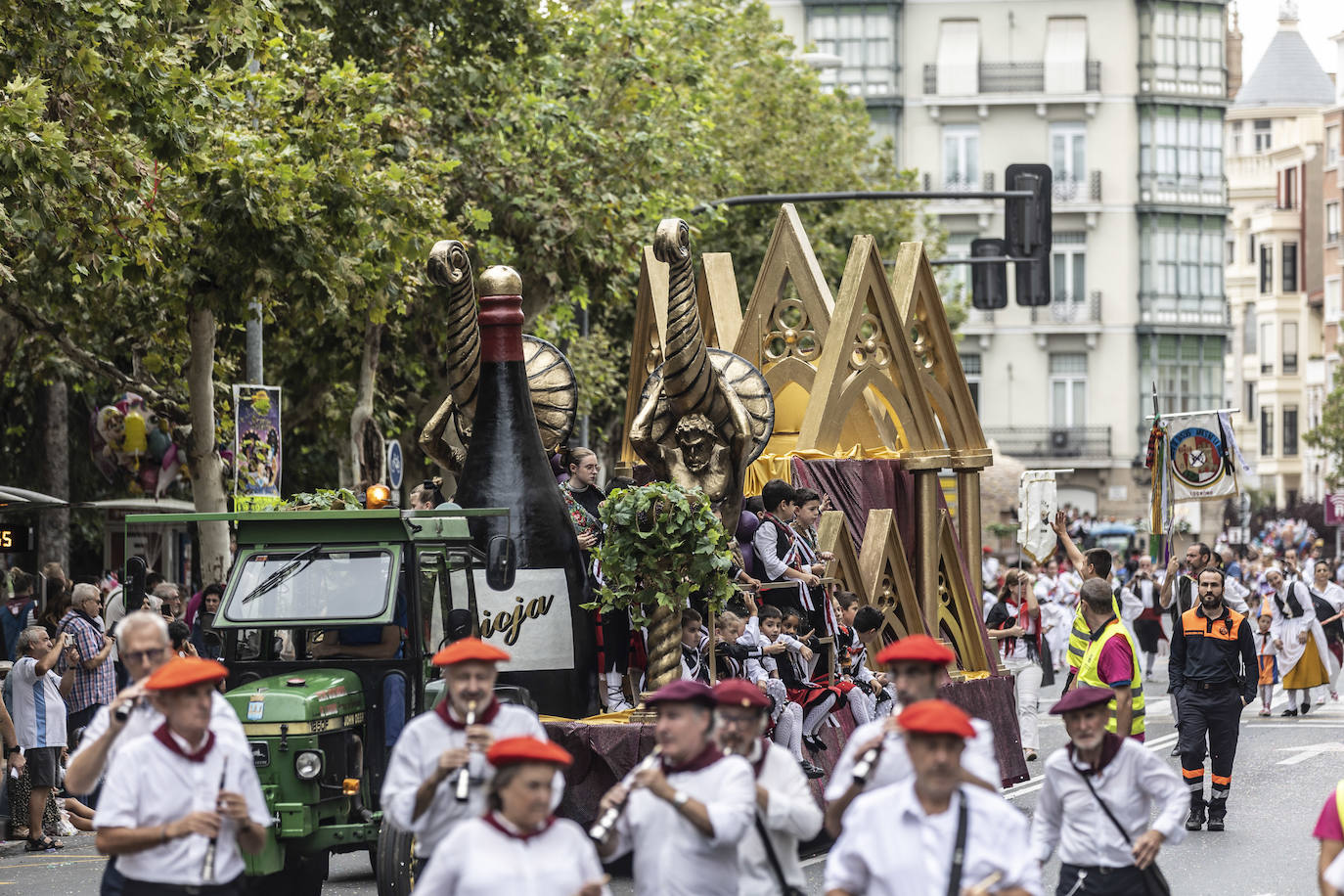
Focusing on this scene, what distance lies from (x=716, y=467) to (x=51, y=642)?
493 centimetres

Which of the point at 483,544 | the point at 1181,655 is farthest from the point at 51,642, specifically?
the point at 1181,655

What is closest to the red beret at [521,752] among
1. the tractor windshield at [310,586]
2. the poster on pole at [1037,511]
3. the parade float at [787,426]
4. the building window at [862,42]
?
the tractor windshield at [310,586]

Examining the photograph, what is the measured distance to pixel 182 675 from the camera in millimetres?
7984

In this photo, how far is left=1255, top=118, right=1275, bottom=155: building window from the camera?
101m

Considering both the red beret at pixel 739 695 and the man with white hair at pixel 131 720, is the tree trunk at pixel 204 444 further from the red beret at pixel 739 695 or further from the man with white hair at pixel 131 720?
the red beret at pixel 739 695

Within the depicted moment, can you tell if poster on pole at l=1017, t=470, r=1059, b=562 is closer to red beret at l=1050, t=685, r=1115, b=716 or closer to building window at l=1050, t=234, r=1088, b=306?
red beret at l=1050, t=685, r=1115, b=716

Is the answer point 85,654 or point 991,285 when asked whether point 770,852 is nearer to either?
point 85,654

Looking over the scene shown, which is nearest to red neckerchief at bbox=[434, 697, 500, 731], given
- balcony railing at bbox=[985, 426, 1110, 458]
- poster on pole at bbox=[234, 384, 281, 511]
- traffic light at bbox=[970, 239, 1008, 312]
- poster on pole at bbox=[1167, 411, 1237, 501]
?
poster on pole at bbox=[234, 384, 281, 511]

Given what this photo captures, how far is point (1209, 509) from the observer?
69.7 metres

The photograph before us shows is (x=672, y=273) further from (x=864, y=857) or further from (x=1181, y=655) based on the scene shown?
(x=864, y=857)

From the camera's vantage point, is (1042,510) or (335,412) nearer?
(1042,510)

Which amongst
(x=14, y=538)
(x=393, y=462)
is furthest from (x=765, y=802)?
(x=393, y=462)

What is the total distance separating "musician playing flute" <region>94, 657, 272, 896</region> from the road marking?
13.8 metres

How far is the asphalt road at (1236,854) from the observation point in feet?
44.0
